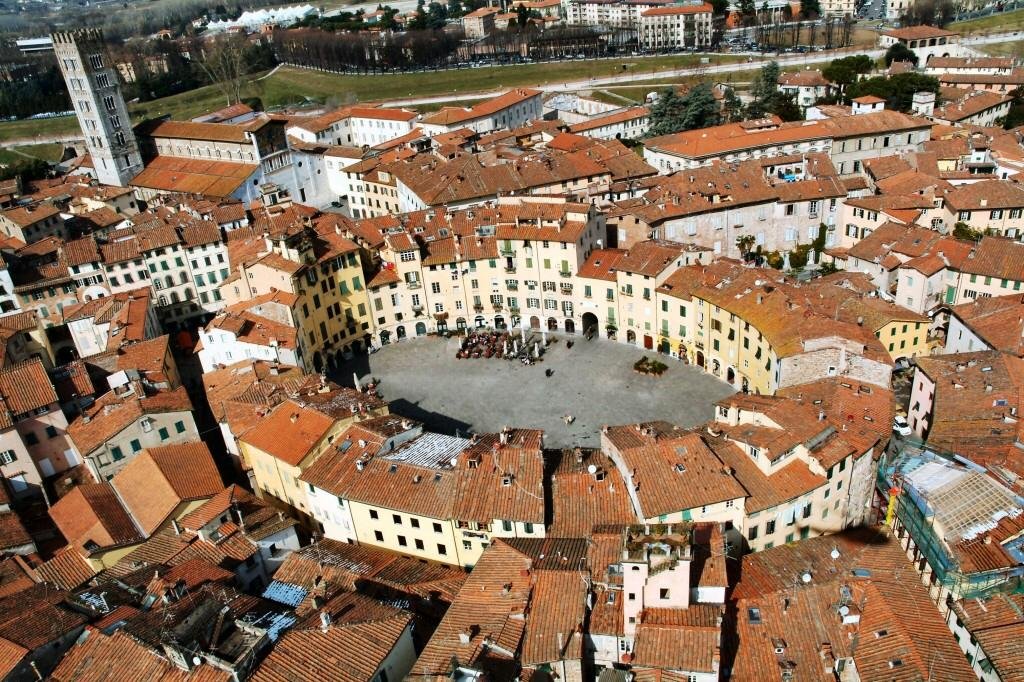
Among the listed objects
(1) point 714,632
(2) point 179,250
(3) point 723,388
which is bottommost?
(3) point 723,388

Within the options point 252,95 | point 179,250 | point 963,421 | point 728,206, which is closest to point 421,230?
point 179,250

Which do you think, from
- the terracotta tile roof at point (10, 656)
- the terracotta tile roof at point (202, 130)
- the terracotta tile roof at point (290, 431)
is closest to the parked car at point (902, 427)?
the terracotta tile roof at point (290, 431)

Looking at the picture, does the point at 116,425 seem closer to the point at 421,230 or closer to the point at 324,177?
the point at 421,230

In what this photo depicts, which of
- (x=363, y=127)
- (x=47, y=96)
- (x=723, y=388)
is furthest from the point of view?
(x=47, y=96)

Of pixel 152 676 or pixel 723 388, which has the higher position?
pixel 152 676

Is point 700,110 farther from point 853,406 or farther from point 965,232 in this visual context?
point 853,406

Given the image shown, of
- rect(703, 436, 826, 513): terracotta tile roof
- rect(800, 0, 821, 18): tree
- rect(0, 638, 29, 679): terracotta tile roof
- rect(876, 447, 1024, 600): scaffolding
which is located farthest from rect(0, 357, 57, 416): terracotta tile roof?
rect(800, 0, 821, 18): tree

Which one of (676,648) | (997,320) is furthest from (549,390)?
(997,320)
